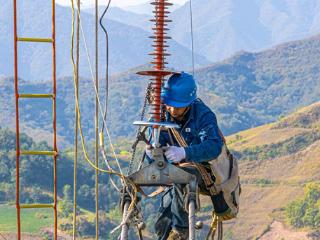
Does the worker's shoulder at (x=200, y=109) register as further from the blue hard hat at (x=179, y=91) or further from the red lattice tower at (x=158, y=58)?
the red lattice tower at (x=158, y=58)

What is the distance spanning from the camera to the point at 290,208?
89500 millimetres

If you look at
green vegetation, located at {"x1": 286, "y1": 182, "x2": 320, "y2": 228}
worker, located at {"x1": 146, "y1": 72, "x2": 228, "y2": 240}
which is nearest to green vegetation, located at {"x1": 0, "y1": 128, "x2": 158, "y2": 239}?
green vegetation, located at {"x1": 286, "y1": 182, "x2": 320, "y2": 228}

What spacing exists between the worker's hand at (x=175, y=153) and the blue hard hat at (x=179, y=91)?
53cm

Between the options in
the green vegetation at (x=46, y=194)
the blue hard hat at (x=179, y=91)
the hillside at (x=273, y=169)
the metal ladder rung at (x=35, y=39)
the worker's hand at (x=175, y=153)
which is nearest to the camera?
the worker's hand at (x=175, y=153)

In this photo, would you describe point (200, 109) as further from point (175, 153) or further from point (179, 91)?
point (175, 153)

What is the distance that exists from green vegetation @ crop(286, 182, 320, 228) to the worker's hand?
77.7 m

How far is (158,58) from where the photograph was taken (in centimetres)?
898

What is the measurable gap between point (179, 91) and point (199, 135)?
392mm

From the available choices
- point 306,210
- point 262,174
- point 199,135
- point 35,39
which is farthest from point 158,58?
point 262,174

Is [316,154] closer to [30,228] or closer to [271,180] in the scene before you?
[271,180]

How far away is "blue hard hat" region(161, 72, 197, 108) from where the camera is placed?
9.09 meters

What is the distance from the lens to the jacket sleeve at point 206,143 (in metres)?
8.79

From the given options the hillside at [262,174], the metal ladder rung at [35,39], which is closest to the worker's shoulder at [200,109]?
the metal ladder rung at [35,39]

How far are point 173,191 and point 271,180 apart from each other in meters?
91.2
